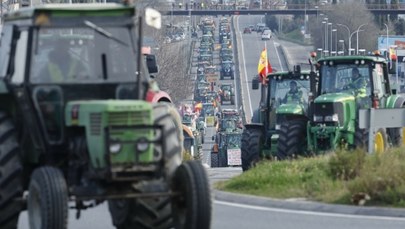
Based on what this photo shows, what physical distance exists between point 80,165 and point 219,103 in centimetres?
9995

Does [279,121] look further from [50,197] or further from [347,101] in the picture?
[50,197]

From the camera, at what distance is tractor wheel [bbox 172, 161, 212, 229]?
13852 mm

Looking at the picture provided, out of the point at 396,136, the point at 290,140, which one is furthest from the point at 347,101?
the point at 396,136

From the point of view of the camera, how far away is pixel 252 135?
32.4 metres

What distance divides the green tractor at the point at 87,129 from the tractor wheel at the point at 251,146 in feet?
54.8

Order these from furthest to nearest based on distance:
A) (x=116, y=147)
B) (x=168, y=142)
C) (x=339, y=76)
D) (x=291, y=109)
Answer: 1. (x=291, y=109)
2. (x=339, y=76)
3. (x=168, y=142)
4. (x=116, y=147)

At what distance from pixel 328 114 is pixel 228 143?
125 ft

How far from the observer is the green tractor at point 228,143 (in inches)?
2256

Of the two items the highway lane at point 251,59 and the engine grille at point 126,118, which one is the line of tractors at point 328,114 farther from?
the highway lane at point 251,59

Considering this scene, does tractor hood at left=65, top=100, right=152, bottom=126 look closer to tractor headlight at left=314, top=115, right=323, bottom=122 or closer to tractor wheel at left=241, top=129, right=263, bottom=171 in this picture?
tractor headlight at left=314, top=115, right=323, bottom=122

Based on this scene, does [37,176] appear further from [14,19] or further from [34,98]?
[14,19]

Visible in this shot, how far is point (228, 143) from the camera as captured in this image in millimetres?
67625

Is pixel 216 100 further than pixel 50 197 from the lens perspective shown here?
Yes

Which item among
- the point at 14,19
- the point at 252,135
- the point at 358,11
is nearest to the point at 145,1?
the point at 358,11
